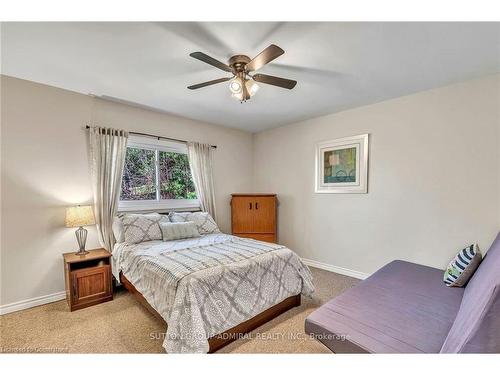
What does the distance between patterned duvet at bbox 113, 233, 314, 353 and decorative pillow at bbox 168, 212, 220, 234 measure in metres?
0.61

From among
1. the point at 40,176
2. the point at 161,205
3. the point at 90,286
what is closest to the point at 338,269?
the point at 161,205

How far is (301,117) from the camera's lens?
3598 mm

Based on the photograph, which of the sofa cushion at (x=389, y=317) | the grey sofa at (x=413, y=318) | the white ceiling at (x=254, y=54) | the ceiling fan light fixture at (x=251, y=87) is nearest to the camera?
the grey sofa at (x=413, y=318)

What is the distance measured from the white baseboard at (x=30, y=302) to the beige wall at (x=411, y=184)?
324 cm

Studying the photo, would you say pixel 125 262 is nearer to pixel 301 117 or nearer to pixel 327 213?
pixel 327 213

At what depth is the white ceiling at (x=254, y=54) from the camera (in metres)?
1.58

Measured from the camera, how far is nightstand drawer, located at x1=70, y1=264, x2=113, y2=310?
90.7 inches

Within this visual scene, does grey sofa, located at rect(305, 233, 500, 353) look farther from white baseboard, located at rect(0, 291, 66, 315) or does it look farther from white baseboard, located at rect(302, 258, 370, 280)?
white baseboard, located at rect(0, 291, 66, 315)

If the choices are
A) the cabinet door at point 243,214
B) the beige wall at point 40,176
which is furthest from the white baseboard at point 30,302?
the cabinet door at point 243,214

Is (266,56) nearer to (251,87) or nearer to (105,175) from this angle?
(251,87)

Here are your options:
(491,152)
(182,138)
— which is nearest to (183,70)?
(182,138)

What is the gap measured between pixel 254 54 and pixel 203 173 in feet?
7.24

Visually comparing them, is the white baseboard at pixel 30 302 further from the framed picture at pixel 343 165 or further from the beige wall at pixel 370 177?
the framed picture at pixel 343 165
